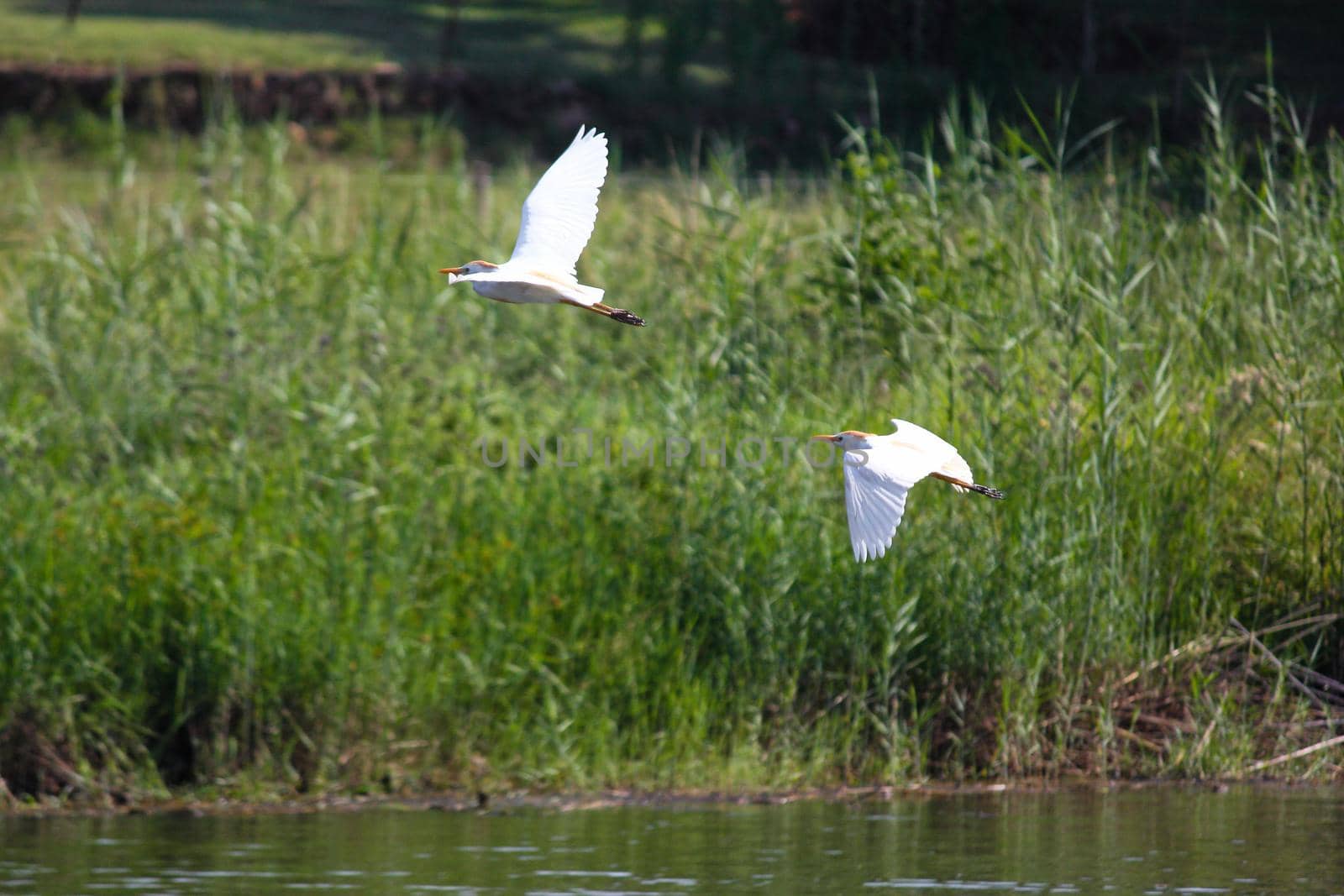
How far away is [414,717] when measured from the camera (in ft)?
24.2

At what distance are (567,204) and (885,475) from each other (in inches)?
38.3

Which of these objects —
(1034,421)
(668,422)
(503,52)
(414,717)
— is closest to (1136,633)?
(1034,421)

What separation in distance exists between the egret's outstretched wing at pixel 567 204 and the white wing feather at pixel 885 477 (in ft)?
2.75

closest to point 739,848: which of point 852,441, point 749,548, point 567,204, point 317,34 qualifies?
point 749,548

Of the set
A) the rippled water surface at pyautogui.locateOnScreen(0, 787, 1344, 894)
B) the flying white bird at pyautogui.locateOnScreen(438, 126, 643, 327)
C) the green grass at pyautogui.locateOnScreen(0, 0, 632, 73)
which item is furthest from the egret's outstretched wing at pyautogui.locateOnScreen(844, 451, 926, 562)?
the green grass at pyautogui.locateOnScreen(0, 0, 632, 73)

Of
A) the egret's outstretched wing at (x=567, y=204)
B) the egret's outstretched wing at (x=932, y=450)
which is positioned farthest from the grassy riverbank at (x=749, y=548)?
the egret's outstretched wing at (x=567, y=204)

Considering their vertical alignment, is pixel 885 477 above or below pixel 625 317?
below

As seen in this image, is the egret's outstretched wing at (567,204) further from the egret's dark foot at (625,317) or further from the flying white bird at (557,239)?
the egret's dark foot at (625,317)

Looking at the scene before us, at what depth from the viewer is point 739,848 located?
6375 mm

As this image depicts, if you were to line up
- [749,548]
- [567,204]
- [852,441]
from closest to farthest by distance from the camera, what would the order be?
[852,441] < [567,204] < [749,548]

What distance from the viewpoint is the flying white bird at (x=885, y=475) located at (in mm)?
4055

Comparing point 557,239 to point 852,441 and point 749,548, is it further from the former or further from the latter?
point 749,548

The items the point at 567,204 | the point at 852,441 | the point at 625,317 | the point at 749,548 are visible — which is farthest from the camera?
the point at 749,548

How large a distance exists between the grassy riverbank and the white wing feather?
277cm
